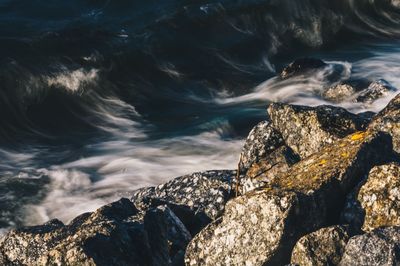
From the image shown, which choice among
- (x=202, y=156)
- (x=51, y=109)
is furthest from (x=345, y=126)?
(x=51, y=109)

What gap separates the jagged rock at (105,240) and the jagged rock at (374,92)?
383 inches

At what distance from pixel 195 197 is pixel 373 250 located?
3.21 meters

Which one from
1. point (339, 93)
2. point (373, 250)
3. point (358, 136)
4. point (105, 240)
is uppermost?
point (339, 93)

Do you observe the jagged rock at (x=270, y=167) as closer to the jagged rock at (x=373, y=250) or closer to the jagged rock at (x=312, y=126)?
the jagged rock at (x=312, y=126)

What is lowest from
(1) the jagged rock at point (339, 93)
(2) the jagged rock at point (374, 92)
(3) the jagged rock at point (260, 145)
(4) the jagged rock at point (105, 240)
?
(4) the jagged rock at point (105, 240)

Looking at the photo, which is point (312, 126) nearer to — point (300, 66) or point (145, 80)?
point (300, 66)

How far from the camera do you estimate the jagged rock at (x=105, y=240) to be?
748 cm

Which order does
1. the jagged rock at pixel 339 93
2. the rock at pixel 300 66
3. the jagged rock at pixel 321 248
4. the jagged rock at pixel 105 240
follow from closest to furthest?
the jagged rock at pixel 321 248
the jagged rock at pixel 105 240
the jagged rock at pixel 339 93
the rock at pixel 300 66

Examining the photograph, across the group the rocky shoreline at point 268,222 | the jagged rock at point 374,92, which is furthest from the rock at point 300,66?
the rocky shoreline at point 268,222

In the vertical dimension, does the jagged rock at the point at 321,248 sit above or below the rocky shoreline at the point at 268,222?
below

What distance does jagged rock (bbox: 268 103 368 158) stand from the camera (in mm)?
9922

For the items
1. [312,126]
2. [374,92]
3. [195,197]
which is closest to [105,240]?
[195,197]

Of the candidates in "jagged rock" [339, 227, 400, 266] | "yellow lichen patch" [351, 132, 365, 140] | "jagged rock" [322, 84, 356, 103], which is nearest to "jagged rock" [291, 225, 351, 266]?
"jagged rock" [339, 227, 400, 266]

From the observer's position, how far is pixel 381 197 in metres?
7.96
